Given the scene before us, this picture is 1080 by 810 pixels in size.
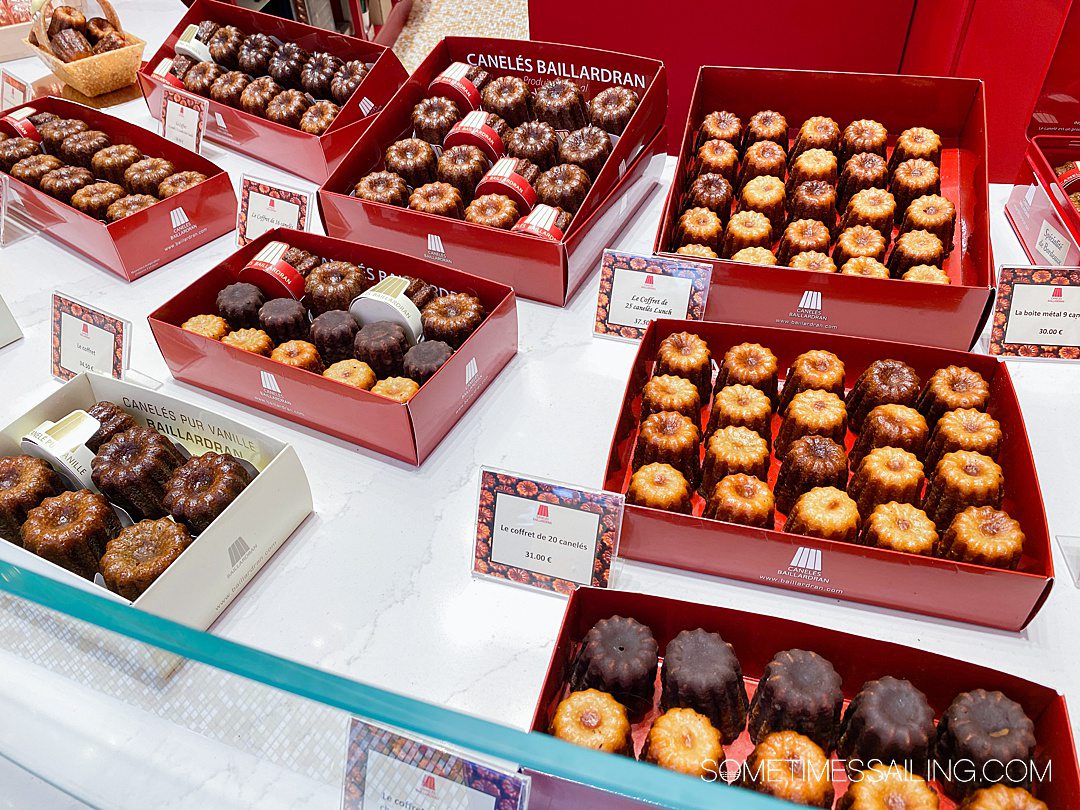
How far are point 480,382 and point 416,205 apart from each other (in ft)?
2.47

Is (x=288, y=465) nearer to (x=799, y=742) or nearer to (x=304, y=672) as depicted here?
(x=304, y=672)

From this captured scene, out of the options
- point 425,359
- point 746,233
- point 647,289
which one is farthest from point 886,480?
point 425,359

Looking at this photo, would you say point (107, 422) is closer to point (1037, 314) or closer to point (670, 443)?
point (670, 443)

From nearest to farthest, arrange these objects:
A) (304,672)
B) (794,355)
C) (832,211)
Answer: (304,672)
(794,355)
(832,211)

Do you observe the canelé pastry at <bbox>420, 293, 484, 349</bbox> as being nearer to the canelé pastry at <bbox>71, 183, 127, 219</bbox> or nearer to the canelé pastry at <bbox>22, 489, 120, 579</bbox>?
the canelé pastry at <bbox>22, 489, 120, 579</bbox>

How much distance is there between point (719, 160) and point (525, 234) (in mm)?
773

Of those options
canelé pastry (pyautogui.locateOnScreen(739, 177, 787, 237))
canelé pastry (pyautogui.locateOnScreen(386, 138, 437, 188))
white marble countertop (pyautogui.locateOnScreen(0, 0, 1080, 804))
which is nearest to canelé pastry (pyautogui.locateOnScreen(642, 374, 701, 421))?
white marble countertop (pyautogui.locateOnScreen(0, 0, 1080, 804))

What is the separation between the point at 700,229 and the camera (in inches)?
99.7

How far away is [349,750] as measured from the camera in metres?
1.29

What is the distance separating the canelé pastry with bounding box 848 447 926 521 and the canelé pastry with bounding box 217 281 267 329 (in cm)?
167

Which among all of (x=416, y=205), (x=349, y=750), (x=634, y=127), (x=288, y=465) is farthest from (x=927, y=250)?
(x=349, y=750)

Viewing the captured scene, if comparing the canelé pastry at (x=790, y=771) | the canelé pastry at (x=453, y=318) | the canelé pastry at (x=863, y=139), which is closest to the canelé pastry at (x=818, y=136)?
the canelé pastry at (x=863, y=139)

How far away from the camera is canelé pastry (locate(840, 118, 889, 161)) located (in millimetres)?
2848

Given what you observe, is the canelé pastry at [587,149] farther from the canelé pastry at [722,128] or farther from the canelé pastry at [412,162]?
the canelé pastry at [412,162]
